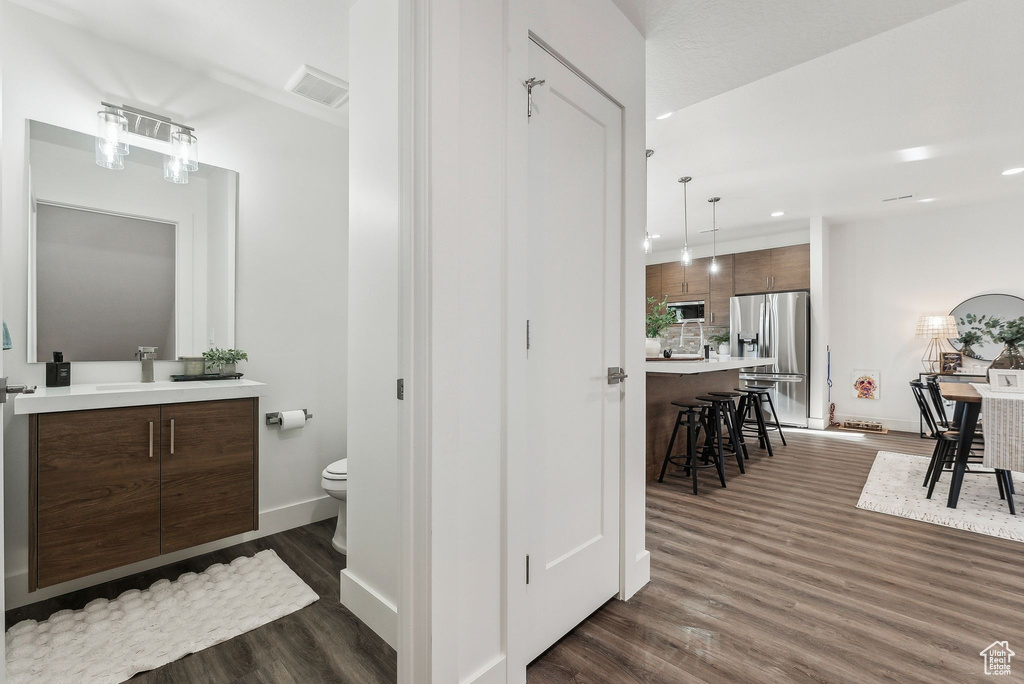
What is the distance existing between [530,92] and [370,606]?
2.08m

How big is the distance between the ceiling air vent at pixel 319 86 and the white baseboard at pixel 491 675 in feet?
9.65

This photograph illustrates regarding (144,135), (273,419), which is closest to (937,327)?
→ (273,419)

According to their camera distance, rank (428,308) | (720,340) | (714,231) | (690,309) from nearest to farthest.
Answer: (428,308)
(720,340)
(714,231)
(690,309)

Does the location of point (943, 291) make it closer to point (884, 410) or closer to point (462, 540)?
point (884, 410)

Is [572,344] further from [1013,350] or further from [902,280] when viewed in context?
[902,280]

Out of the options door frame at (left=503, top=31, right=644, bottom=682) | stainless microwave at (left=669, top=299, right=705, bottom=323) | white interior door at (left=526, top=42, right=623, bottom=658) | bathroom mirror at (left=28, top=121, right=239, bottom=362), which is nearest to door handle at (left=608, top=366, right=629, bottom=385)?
white interior door at (left=526, top=42, right=623, bottom=658)

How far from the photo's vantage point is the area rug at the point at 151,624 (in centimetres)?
165

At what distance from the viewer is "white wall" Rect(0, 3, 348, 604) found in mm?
2086

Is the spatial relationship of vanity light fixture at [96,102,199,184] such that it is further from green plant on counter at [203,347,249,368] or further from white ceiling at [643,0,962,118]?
white ceiling at [643,0,962,118]

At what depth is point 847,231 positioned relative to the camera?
6.21 metres

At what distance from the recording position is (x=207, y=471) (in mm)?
2264

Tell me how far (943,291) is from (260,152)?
7.24 metres

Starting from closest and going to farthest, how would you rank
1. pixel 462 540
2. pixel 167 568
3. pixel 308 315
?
pixel 462 540 < pixel 167 568 < pixel 308 315

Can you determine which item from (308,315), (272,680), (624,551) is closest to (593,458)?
(624,551)
